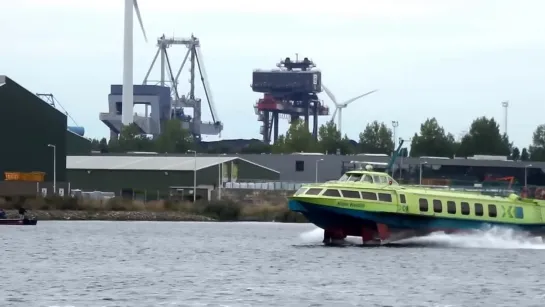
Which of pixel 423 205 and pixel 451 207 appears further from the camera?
pixel 451 207

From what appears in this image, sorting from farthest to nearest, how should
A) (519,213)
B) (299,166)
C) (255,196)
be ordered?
(299,166) → (255,196) → (519,213)

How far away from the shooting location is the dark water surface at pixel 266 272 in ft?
180

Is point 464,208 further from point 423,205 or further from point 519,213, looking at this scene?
point 519,213

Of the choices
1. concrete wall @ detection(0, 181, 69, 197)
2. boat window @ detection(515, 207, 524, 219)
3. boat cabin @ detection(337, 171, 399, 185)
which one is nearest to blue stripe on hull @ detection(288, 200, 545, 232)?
boat cabin @ detection(337, 171, 399, 185)

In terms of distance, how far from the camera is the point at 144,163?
6811 inches

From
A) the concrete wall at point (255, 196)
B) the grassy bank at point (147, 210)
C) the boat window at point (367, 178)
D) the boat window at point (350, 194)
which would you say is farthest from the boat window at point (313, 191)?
the concrete wall at point (255, 196)

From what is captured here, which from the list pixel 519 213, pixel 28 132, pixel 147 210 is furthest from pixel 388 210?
pixel 28 132

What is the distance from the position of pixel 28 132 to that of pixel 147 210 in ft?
48.9

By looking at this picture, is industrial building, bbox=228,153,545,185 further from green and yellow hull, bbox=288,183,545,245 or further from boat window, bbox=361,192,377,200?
boat window, bbox=361,192,377,200

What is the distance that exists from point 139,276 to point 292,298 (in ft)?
34.3

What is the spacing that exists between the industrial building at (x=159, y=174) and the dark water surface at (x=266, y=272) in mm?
66174

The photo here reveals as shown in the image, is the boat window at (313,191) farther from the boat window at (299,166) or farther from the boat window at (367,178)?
the boat window at (299,166)

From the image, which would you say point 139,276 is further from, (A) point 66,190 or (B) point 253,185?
(B) point 253,185

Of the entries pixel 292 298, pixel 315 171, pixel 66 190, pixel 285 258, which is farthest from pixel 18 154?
pixel 292 298
